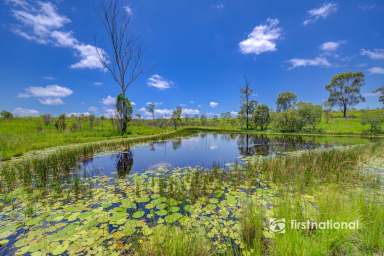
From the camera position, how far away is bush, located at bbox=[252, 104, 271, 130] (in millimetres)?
32844

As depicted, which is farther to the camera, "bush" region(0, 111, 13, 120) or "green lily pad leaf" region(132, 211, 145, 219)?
"bush" region(0, 111, 13, 120)

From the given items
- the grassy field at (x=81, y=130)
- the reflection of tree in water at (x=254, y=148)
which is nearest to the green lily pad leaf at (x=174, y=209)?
the reflection of tree in water at (x=254, y=148)

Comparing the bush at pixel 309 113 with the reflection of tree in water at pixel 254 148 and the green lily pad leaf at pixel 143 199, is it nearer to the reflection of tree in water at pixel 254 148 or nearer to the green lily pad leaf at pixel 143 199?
the reflection of tree in water at pixel 254 148

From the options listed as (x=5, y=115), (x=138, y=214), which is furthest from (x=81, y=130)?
(x=138, y=214)

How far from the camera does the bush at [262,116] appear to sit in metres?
32.8

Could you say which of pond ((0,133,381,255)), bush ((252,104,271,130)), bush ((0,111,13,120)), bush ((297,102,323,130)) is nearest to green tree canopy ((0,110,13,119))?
bush ((0,111,13,120))

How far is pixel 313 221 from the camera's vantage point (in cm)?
246

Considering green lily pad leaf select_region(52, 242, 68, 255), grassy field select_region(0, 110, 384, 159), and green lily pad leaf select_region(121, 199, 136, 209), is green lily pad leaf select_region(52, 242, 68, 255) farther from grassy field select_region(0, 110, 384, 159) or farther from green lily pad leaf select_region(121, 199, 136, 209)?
grassy field select_region(0, 110, 384, 159)

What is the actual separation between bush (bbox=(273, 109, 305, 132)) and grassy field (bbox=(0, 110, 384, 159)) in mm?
1468

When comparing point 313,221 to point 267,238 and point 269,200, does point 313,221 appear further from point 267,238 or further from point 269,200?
point 269,200

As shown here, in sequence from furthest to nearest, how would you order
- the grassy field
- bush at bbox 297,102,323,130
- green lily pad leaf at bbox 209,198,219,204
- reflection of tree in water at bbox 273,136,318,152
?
bush at bbox 297,102,323,130 < the grassy field < reflection of tree in water at bbox 273,136,318,152 < green lily pad leaf at bbox 209,198,219,204

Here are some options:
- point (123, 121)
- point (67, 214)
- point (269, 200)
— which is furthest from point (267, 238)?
point (123, 121)

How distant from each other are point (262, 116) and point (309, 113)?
849 cm

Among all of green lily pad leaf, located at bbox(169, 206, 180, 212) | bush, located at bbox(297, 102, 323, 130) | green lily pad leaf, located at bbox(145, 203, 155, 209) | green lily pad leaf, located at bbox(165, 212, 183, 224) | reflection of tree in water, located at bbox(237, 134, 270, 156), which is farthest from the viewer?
bush, located at bbox(297, 102, 323, 130)
